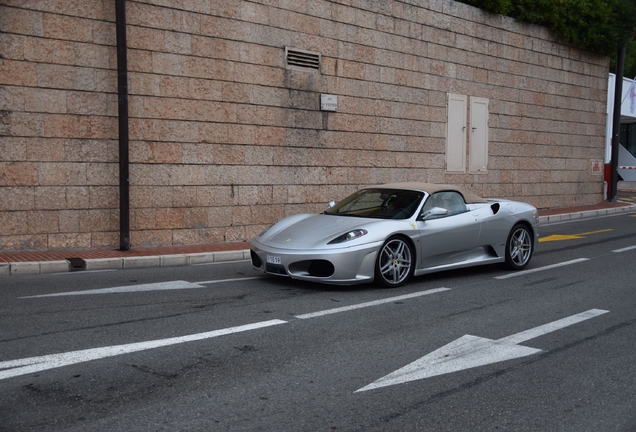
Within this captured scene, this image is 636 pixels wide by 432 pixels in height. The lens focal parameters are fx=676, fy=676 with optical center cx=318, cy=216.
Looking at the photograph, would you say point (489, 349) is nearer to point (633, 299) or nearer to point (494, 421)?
point (494, 421)

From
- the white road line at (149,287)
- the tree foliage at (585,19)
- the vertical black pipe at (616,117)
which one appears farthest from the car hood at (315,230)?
the vertical black pipe at (616,117)

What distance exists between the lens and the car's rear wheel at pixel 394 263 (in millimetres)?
8078

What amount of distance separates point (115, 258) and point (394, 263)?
4.61 metres

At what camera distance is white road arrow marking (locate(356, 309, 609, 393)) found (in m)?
4.84

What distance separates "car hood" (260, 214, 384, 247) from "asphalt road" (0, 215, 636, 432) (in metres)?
0.56

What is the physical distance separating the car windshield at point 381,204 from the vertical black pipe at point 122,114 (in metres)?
3.97

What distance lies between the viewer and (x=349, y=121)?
15.3m

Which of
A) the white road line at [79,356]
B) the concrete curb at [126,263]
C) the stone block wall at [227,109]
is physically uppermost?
the stone block wall at [227,109]

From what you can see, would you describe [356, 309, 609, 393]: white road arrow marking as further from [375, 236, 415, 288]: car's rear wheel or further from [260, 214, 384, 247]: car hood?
[260, 214, 384, 247]: car hood

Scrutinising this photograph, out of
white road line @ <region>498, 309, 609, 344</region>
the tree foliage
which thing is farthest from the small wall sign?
white road line @ <region>498, 309, 609, 344</region>

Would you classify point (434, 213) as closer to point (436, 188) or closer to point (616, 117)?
point (436, 188)

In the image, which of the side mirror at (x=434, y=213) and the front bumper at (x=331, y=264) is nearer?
the front bumper at (x=331, y=264)

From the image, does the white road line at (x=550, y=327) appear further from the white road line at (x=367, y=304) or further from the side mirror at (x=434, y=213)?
the side mirror at (x=434, y=213)

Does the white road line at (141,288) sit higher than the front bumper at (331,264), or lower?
lower
